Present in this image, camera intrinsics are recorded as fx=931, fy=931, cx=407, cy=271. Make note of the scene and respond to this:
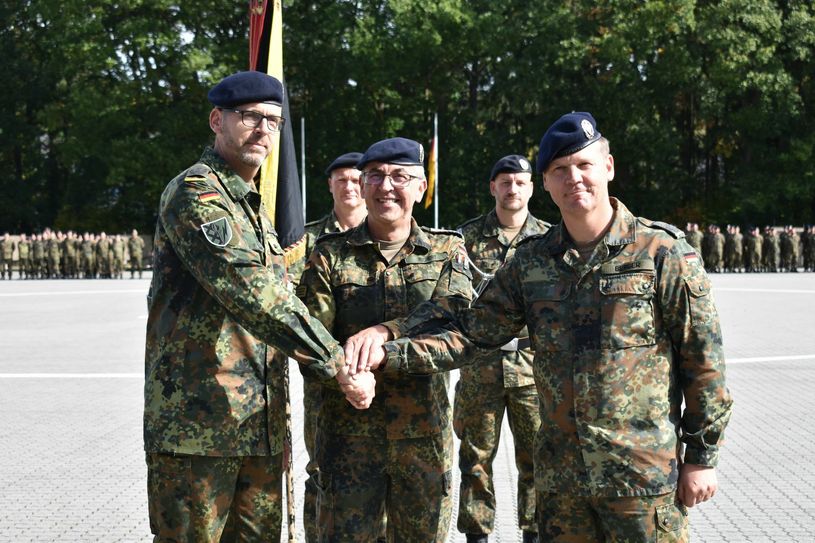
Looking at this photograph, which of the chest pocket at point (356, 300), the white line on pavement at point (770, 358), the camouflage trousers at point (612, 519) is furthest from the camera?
the white line on pavement at point (770, 358)

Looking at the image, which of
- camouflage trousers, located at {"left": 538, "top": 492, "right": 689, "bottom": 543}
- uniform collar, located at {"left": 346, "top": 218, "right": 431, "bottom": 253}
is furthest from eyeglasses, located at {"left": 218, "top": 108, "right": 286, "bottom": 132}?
camouflage trousers, located at {"left": 538, "top": 492, "right": 689, "bottom": 543}

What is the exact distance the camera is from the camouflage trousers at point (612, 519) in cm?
326

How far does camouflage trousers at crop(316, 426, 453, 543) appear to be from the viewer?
4.00 m

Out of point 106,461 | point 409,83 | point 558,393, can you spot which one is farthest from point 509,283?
point 409,83

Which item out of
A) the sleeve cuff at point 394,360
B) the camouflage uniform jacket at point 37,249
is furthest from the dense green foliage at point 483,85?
the sleeve cuff at point 394,360

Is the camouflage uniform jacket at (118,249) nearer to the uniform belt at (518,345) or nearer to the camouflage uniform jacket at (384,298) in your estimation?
the uniform belt at (518,345)

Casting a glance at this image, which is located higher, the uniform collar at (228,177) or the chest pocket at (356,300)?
the uniform collar at (228,177)

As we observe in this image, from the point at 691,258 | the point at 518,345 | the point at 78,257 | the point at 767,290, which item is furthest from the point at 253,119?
the point at 78,257

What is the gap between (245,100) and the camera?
3645mm

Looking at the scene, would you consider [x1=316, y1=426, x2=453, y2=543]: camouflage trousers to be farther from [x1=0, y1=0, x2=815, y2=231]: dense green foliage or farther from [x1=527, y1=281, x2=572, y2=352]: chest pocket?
[x1=0, y1=0, x2=815, y2=231]: dense green foliage

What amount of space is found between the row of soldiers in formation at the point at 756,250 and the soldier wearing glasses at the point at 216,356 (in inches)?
1322

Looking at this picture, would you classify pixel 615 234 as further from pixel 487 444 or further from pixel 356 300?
pixel 487 444

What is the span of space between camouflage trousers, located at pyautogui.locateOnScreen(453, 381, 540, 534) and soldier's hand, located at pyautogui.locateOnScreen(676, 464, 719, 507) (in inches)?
84.5

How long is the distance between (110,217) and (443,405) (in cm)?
4731
